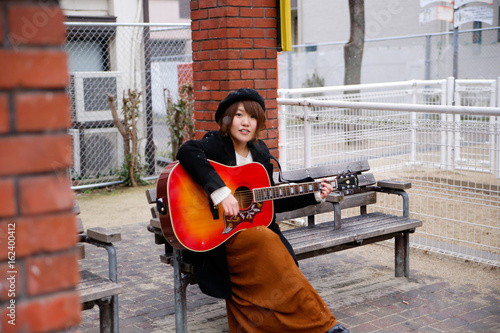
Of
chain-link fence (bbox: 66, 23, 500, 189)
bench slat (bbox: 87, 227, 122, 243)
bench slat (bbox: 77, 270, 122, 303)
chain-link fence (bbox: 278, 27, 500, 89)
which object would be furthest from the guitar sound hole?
chain-link fence (bbox: 278, 27, 500, 89)

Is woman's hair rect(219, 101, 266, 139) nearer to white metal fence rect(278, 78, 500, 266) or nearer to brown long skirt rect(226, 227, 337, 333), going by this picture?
brown long skirt rect(226, 227, 337, 333)

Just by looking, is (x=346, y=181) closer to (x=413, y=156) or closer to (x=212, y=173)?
(x=212, y=173)

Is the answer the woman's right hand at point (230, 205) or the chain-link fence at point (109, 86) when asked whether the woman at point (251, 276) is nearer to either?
the woman's right hand at point (230, 205)

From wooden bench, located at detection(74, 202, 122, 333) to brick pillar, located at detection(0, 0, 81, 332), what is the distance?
2057 millimetres

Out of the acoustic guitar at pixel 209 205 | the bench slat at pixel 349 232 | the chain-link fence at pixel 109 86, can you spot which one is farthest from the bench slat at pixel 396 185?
the chain-link fence at pixel 109 86

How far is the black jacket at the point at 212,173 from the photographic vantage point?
347cm

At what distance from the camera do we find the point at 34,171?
1151 millimetres

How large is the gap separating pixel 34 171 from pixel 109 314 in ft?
8.20

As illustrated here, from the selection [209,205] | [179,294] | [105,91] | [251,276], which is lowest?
[179,294]

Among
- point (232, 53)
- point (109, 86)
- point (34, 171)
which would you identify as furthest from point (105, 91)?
point (34, 171)

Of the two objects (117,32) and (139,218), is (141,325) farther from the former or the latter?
(117,32)

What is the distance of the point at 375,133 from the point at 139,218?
3.02 meters

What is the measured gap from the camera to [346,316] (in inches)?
166

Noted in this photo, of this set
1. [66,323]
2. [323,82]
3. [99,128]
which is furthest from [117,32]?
[323,82]
